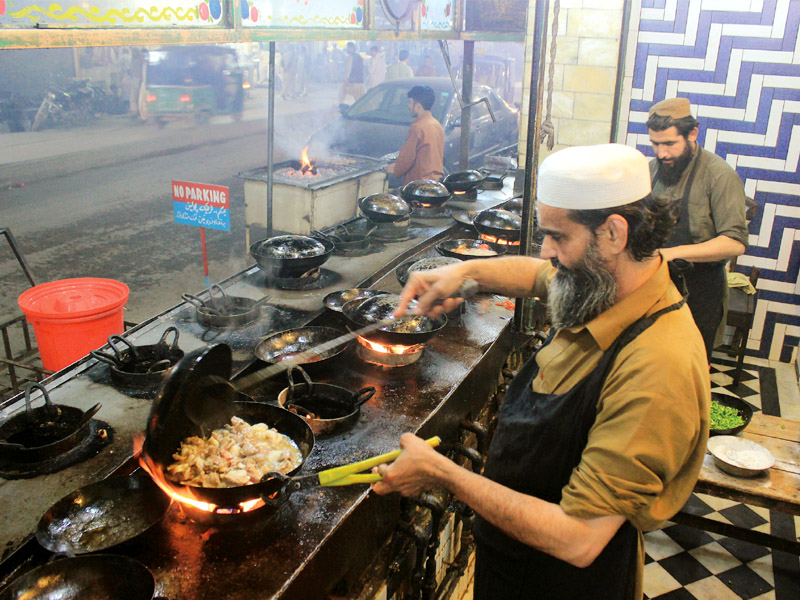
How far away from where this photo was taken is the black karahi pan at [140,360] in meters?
3.50

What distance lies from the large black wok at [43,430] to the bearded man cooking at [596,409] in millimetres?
1545

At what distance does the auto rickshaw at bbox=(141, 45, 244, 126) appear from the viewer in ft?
74.0

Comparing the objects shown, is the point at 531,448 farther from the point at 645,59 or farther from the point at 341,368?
the point at 645,59

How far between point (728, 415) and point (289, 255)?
345cm

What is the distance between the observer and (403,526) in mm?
3162

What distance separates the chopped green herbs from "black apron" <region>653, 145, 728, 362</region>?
20.6 inches

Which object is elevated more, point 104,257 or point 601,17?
point 601,17

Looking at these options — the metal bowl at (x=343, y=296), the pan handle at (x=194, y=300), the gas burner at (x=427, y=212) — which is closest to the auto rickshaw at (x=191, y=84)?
the gas burner at (x=427, y=212)

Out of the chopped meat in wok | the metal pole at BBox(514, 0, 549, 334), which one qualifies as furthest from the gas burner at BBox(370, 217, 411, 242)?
the chopped meat in wok

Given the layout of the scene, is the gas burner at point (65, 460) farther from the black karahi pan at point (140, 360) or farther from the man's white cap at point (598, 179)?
the man's white cap at point (598, 179)

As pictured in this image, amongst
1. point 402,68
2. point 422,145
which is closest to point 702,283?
point 422,145

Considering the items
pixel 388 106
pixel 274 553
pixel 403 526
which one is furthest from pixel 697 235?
pixel 388 106

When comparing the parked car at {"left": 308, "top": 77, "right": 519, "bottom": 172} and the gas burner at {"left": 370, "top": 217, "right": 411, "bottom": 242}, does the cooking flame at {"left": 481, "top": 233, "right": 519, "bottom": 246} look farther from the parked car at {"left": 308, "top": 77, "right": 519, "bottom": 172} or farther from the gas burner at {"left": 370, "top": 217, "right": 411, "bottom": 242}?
Answer: the parked car at {"left": 308, "top": 77, "right": 519, "bottom": 172}

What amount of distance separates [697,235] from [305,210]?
446 cm
